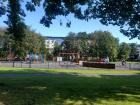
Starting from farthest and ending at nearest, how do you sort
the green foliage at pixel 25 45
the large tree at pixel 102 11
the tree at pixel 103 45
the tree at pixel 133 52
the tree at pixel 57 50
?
the tree at pixel 133 52
the tree at pixel 57 50
the tree at pixel 103 45
the green foliage at pixel 25 45
the large tree at pixel 102 11

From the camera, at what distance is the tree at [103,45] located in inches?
4688

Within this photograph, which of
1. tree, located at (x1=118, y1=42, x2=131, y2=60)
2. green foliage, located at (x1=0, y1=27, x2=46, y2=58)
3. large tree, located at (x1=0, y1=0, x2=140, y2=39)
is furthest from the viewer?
tree, located at (x1=118, y1=42, x2=131, y2=60)

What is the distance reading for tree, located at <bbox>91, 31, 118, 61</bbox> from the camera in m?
119

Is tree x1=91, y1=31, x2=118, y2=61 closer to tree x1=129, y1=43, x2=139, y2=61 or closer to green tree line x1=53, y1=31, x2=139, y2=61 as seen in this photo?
green tree line x1=53, y1=31, x2=139, y2=61

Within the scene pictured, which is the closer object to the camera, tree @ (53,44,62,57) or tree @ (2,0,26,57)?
tree @ (2,0,26,57)

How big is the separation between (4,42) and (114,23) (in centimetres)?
7985

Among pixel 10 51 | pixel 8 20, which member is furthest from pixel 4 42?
pixel 8 20

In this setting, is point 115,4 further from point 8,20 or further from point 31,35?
point 31,35

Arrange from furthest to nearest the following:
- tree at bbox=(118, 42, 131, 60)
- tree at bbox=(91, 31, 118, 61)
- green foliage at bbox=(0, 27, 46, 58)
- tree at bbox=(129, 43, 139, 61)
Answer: tree at bbox=(129, 43, 139, 61)
tree at bbox=(118, 42, 131, 60)
tree at bbox=(91, 31, 118, 61)
green foliage at bbox=(0, 27, 46, 58)

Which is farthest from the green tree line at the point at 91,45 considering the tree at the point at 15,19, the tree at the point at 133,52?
the tree at the point at 15,19

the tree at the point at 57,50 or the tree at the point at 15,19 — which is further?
the tree at the point at 57,50

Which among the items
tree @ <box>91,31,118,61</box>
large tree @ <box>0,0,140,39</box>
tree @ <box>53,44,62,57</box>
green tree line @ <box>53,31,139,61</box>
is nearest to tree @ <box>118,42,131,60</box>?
green tree line @ <box>53,31,139,61</box>

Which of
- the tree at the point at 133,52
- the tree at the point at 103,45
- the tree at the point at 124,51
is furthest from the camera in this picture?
the tree at the point at 133,52

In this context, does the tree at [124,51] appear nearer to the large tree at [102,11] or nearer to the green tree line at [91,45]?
the green tree line at [91,45]
